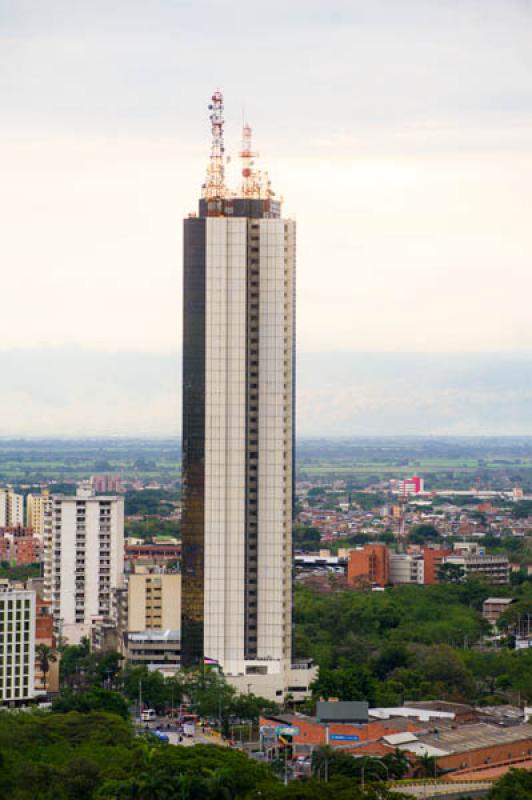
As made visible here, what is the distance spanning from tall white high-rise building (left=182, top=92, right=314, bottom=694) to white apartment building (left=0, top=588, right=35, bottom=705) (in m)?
4.39

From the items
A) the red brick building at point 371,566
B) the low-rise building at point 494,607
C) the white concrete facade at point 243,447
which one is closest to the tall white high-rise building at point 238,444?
the white concrete facade at point 243,447

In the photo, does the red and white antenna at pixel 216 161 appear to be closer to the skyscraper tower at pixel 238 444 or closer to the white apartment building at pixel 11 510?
the skyscraper tower at pixel 238 444

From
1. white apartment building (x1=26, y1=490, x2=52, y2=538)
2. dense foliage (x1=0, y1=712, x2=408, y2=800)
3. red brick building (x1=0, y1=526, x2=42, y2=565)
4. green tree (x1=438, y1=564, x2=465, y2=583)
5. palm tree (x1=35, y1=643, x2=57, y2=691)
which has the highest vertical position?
white apartment building (x1=26, y1=490, x2=52, y2=538)

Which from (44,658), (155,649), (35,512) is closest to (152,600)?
(155,649)

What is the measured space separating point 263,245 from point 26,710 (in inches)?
560

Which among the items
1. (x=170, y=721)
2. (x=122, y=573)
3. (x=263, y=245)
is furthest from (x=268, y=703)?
(x=122, y=573)

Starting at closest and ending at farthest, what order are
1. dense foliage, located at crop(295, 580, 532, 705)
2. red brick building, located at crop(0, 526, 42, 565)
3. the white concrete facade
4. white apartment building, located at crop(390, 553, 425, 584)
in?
1. dense foliage, located at crop(295, 580, 532, 705)
2. the white concrete facade
3. white apartment building, located at crop(390, 553, 425, 584)
4. red brick building, located at crop(0, 526, 42, 565)

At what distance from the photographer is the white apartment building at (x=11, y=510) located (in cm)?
13212

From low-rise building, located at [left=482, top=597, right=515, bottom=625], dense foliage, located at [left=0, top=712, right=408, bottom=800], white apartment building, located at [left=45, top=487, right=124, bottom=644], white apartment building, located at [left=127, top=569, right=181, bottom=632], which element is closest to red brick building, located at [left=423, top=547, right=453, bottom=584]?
low-rise building, located at [left=482, top=597, right=515, bottom=625]

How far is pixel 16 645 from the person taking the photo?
59.1 metres

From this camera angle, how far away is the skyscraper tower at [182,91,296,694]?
2362 inches

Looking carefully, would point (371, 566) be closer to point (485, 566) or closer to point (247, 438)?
point (485, 566)

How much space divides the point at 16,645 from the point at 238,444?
8028 mm

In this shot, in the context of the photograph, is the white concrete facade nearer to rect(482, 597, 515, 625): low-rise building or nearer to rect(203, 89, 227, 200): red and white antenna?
rect(203, 89, 227, 200): red and white antenna
